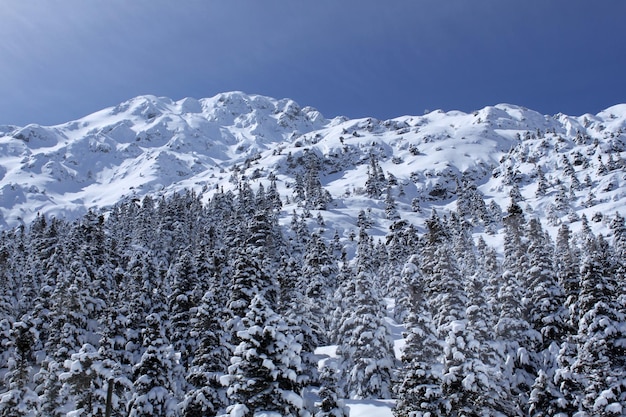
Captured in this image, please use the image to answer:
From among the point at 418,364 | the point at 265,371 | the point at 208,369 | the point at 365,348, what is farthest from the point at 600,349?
the point at 208,369

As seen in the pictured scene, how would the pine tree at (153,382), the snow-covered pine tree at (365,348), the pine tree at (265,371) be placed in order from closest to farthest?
the pine tree at (265,371), the pine tree at (153,382), the snow-covered pine tree at (365,348)

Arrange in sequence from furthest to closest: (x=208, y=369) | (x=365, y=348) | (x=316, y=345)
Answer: (x=316, y=345), (x=365, y=348), (x=208, y=369)

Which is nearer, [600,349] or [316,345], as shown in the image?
[600,349]

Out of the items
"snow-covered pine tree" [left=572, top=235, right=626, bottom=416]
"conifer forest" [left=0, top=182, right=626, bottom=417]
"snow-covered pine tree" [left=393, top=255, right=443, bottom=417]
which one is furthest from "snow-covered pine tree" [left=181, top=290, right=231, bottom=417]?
"snow-covered pine tree" [left=572, top=235, right=626, bottom=416]

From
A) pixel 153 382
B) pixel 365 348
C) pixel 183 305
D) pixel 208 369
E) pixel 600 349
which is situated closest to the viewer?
pixel 600 349

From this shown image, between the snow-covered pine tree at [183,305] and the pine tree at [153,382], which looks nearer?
the pine tree at [153,382]

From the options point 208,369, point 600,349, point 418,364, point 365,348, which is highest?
point 208,369

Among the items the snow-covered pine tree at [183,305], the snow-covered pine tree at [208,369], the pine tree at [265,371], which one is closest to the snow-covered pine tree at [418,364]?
the pine tree at [265,371]

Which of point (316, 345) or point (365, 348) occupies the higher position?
point (316, 345)

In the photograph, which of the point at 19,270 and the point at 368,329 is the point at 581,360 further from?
the point at 19,270

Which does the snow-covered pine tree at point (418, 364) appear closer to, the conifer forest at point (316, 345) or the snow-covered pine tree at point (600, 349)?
the conifer forest at point (316, 345)

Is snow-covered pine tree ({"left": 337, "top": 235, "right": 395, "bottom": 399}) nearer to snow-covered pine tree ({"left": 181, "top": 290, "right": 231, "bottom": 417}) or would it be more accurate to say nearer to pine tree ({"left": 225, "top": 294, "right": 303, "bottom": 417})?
snow-covered pine tree ({"left": 181, "top": 290, "right": 231, "bottom": 417})

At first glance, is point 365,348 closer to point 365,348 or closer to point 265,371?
point 365,348

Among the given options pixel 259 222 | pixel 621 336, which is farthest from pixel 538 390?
pixel 259 222
